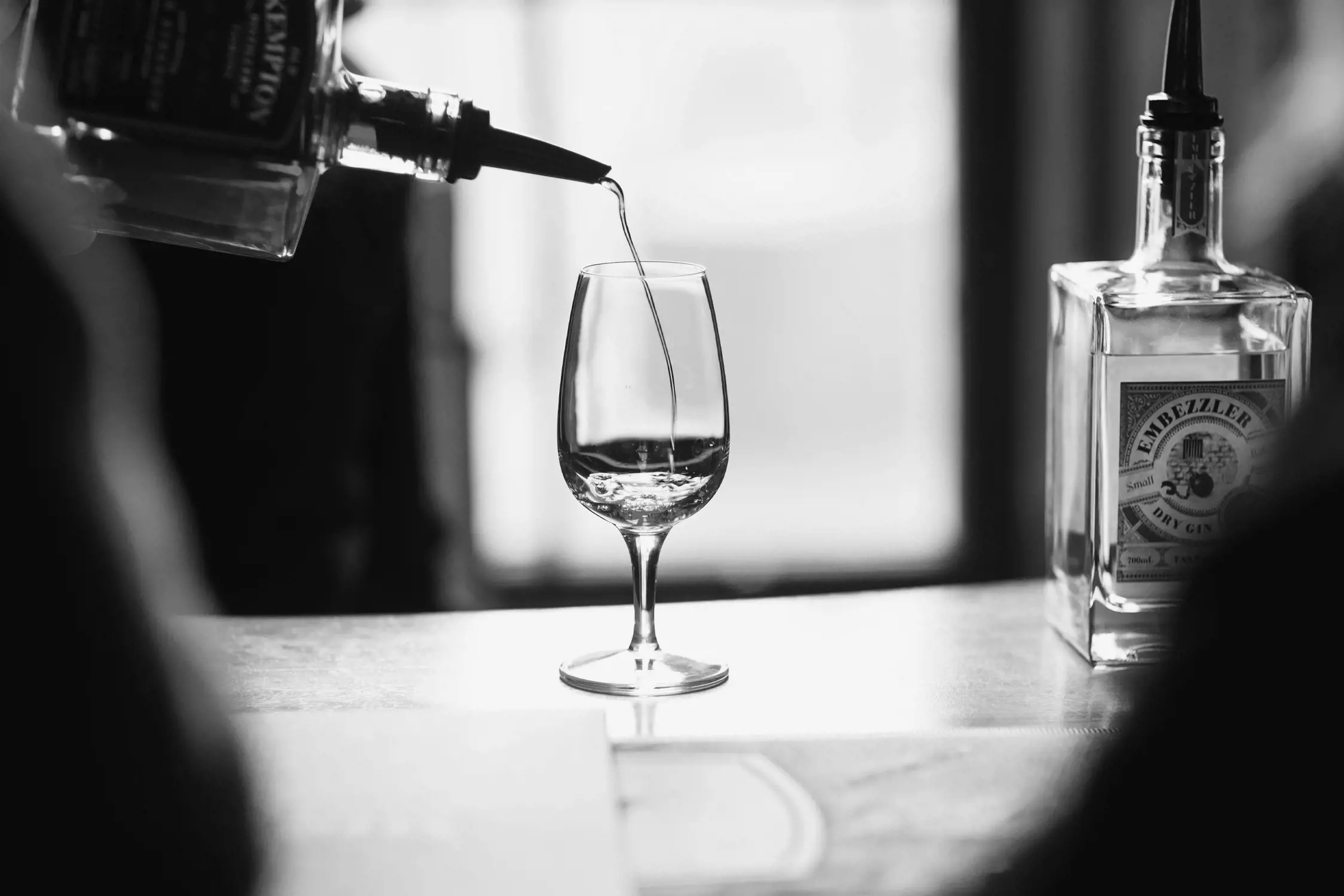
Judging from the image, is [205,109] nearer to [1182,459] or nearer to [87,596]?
[87,596]

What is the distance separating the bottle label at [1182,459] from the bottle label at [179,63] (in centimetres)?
37

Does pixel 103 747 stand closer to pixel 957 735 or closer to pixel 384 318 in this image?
pixel 957 735

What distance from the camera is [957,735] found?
57 centimetres

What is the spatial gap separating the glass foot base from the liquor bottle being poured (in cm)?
23

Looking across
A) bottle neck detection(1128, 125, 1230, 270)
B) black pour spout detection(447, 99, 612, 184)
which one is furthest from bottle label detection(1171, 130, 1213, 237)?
black pour spout detection(447, 99, 612, 184)

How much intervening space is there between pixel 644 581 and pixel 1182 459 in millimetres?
244

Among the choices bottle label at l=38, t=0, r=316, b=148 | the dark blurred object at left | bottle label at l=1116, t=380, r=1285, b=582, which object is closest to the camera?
the dark blurred object at left

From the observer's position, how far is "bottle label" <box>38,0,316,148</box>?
0.50m

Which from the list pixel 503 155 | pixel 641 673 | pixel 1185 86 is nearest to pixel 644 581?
pixel 641 673

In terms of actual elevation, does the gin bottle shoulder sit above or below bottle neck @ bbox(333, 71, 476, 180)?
below

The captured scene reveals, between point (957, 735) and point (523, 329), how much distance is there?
113cm

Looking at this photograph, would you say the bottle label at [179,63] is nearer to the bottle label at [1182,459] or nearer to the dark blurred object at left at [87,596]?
the dark blurred object at left at [87,596]

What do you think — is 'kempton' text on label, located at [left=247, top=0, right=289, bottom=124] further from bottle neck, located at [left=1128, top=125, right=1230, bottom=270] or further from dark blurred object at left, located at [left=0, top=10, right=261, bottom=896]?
bottle neck, located at [left=1128, top=125, right=1230, bottom=270]

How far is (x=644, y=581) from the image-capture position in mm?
694
